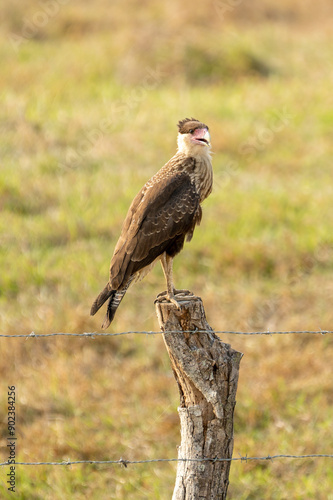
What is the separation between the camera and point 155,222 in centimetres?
383

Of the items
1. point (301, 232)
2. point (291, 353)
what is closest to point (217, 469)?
point (291, 353)

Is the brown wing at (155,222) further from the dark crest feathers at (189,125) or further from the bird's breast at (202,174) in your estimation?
the dark crest feathers at (189,125)

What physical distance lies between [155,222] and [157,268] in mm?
4083

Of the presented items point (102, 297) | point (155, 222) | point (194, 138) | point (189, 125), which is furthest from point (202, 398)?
point (189, 125)

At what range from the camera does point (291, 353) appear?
6.44 metres

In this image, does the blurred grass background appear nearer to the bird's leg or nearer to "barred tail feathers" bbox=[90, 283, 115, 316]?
the bird's leg

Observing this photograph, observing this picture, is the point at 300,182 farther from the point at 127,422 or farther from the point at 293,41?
the point at 293,41

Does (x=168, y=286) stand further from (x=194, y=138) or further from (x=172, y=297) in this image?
(x=194, y=138)

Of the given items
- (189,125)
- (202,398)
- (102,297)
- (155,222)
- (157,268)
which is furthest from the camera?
(157,268)

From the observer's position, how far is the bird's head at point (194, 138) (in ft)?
12.8

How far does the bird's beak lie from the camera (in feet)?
12.8

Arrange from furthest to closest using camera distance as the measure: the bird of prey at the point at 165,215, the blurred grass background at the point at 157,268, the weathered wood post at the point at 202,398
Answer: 1. the blurred grass background at the point at 157,268
2. the bird of prey at the point at 165,215
3. the weathered wood post at the point at 202,398

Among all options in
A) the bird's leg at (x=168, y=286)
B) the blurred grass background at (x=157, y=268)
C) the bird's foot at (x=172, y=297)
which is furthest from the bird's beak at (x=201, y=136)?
the blurred grass background at (x=157, y=268)

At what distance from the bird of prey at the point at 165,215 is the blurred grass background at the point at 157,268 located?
1.84 m
